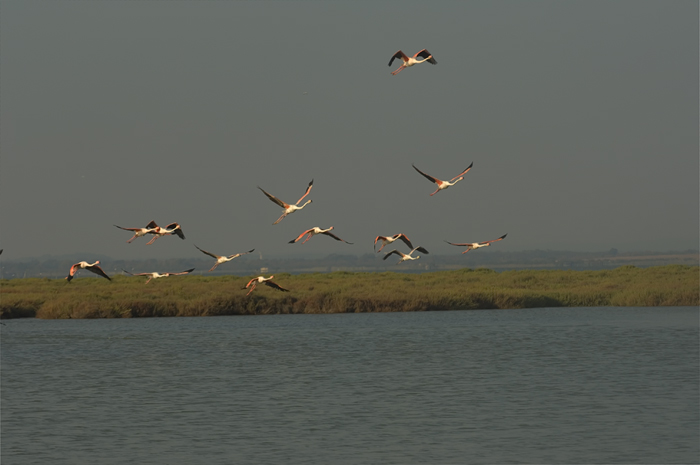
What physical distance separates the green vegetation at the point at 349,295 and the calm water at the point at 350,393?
4.34m

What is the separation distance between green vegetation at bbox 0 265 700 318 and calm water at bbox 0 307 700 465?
434 centimetres

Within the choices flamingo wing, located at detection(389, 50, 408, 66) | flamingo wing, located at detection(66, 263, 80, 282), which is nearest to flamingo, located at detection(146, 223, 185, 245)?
flamingo wing, located at detection(66, 263, 80, 282)

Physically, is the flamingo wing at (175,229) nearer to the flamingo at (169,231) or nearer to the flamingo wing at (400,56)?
the flamingo at (169,231)

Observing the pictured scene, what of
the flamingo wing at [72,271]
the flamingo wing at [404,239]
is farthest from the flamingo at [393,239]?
the flamingo wing at [72,271]

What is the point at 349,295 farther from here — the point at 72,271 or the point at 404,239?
the point at 72,271

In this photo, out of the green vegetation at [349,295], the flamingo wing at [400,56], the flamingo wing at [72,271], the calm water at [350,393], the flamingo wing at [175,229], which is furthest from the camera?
the green vegetation at [349,295]

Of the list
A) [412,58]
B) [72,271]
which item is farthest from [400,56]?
[72,271]

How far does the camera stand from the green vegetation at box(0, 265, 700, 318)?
44750 millimetres

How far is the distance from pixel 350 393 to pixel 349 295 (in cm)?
2606

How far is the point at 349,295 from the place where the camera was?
4928 centimetres

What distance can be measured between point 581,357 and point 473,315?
15350 mm

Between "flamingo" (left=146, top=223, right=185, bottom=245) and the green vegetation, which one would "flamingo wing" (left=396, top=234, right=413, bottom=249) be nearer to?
"flamingo" (left=146, top=223, right=185, bottom=245)

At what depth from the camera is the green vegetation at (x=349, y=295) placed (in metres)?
44.8

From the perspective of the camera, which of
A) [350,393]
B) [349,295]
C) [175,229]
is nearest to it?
[175,229]
